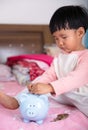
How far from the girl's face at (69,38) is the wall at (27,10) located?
4.91ft

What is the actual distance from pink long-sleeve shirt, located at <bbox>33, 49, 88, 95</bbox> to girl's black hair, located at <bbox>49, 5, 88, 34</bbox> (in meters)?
0.14

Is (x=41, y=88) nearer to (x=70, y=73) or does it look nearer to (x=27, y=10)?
(x=70, y=73)

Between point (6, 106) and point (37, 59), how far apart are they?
1.01m

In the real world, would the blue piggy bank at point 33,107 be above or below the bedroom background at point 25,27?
below

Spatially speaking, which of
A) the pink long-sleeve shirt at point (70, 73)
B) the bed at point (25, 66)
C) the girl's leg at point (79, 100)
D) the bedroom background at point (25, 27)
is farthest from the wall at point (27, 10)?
the girl's leg at point (79, 100)

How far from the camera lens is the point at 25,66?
2.33m

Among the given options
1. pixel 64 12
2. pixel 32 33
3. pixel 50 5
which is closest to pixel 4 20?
pixel 32 33

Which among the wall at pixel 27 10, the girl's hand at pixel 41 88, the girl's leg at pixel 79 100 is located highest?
the wall at pixel 27 10

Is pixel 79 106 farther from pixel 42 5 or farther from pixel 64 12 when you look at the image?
pixel 42 5

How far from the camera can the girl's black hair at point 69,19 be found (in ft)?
4.53

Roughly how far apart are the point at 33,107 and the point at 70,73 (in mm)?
234

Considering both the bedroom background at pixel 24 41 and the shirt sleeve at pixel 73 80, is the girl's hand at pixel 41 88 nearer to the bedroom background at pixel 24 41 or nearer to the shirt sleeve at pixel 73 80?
the shirt sleeve at pixel 73 80

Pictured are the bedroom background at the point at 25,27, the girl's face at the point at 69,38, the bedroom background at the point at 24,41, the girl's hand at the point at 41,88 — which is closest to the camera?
the girl's hand at the point at 41,88

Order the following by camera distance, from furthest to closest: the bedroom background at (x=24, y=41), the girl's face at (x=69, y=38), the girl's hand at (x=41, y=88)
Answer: the bedroom background at (x=24, y=41) → the girl's face at (x=69, y=38) → the girl's hand at (x=41, y=88)
